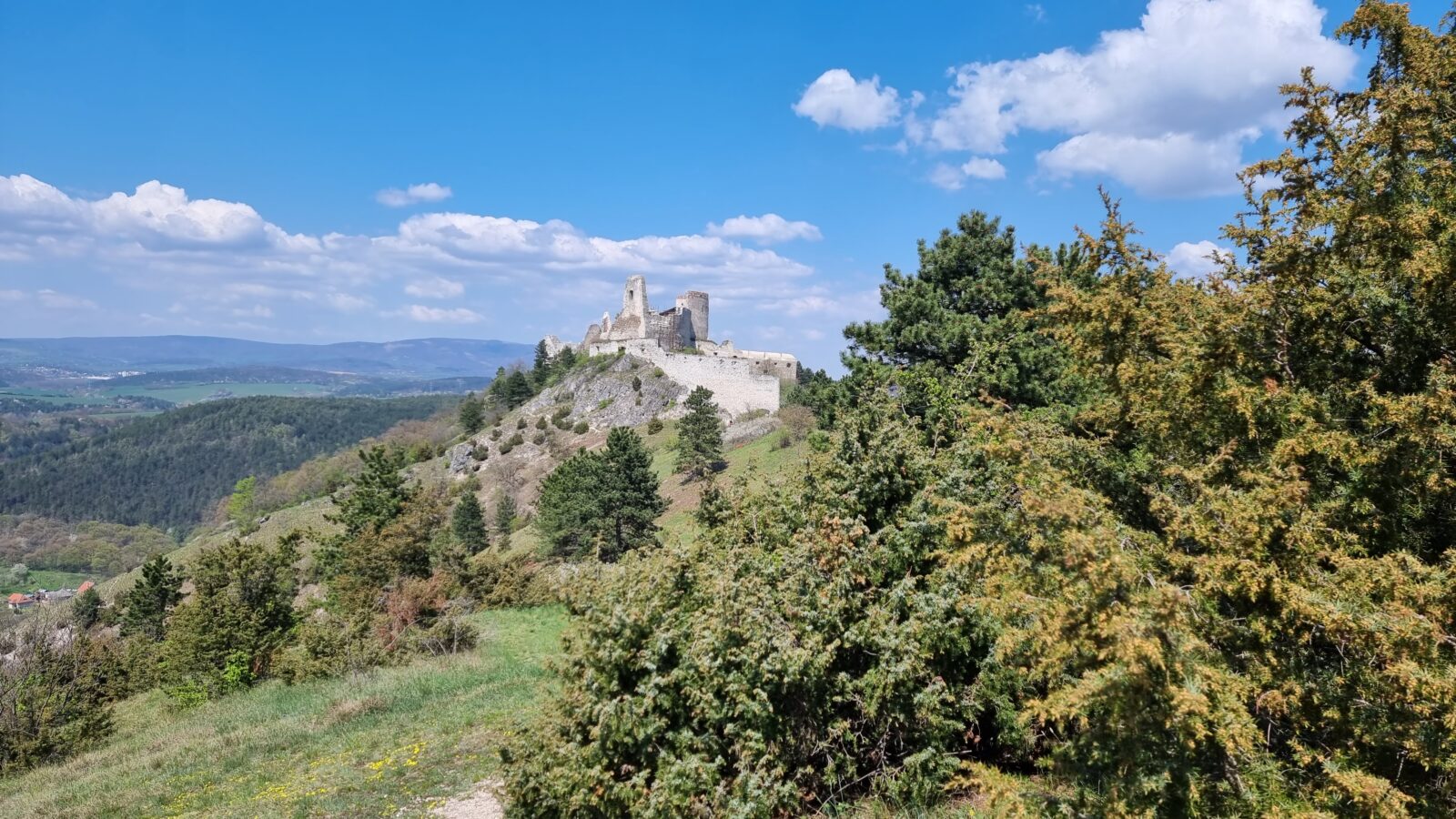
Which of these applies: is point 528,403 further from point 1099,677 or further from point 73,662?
point 1099,677

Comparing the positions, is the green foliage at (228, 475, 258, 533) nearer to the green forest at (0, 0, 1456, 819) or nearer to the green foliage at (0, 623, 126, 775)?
the green foliage at (0, 623, 126, 775)

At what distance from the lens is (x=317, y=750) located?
36.9 feet

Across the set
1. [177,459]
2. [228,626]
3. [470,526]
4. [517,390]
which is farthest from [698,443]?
[177,459]

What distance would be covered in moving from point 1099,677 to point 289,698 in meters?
16.8

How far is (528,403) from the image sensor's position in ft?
237

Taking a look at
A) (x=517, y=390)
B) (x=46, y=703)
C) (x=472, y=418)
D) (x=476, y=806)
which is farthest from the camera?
(x=517, y=390)

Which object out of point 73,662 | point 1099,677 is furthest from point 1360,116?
point 73,662

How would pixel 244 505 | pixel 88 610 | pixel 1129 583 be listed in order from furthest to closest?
pixel 244 505
pixel 88 610
pixel 1129 583

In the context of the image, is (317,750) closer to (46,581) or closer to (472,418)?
(472,418)

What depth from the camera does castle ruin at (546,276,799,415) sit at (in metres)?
57.7

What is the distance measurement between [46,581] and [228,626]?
91.9 m

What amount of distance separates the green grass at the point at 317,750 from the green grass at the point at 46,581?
85.3m

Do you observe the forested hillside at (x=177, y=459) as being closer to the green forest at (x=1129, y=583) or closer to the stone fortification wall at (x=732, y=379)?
the stone fortification wall at (x=732, y=379)

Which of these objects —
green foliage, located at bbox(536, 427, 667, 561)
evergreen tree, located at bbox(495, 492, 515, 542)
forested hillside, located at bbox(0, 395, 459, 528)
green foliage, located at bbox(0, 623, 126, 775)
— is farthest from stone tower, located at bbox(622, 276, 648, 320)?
forested hillside, located at bbox(0, 395, 459, 528)
